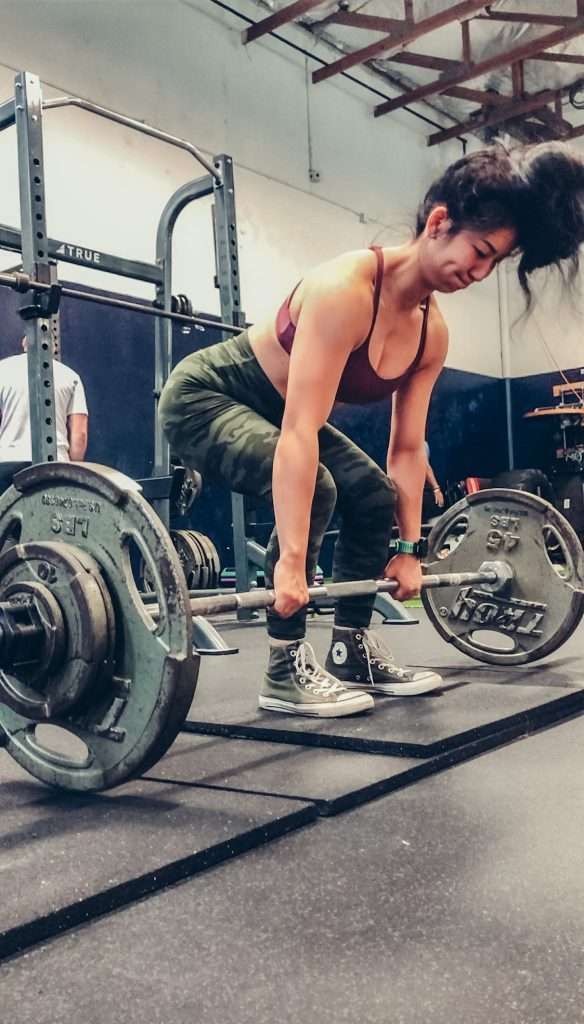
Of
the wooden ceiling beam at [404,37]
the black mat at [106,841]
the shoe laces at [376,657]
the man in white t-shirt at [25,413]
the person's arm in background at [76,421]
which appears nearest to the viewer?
the black mat at [106,841]

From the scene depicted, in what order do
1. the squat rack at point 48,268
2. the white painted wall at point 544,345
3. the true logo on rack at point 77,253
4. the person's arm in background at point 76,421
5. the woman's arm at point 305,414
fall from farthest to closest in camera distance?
the white painted wall at point 544,345, the person's arm in background at point 76,421, the true logo on rack at point 77,253, the squat rack at point 48,268, the woman's arm at point 305,414

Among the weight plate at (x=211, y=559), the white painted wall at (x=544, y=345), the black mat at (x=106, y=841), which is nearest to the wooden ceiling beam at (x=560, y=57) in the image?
the white painted wall at (x=544, y=345)

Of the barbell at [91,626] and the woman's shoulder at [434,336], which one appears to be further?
the woman's shoulder at [434,336]

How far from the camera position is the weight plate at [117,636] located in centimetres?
103

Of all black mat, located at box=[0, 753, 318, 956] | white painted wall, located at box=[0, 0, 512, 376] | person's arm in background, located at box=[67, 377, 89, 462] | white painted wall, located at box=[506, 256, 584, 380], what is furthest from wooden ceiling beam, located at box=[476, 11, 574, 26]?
black mat, located at box=[0, 753, 318, 956]

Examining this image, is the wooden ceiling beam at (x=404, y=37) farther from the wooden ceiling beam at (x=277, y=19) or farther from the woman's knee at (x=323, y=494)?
the woman's knee at (x=323, y=494)

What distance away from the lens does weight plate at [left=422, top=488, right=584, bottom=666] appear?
2.00m

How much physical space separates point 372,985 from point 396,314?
113 centimetres

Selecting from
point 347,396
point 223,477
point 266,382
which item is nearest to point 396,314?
point 347,396

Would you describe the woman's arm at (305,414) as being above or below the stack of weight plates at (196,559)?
above

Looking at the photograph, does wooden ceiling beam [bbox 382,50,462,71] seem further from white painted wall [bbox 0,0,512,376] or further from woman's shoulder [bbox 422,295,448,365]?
woman's shoulder [bbox 422,295,448,365]

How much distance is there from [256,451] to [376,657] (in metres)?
0.51

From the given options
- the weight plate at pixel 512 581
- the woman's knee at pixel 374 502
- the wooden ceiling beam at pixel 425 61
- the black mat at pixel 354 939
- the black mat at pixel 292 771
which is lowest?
the black mat at pixel 354 939

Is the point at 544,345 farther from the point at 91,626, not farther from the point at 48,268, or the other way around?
the point at 91,626
